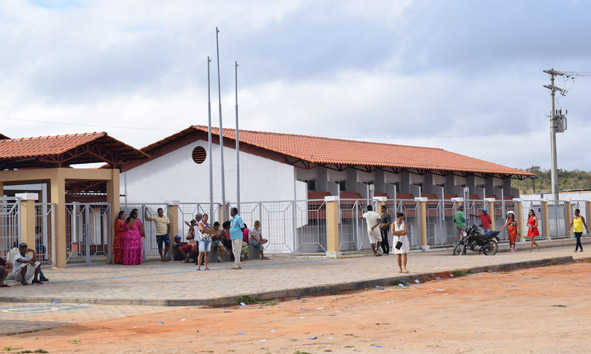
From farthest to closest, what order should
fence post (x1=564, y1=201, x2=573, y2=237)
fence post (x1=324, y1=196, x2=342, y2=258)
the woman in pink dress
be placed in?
fence post (x1=564, y1=201, x2=573, y2=237) < fence post (x1=324, y1=196, x2=342, y2=258) < the woman in pink dress

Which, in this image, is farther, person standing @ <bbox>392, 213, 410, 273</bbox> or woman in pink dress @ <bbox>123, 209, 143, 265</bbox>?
woman in pink dress @ <bbox>123, 209, 143, 265</bbox>

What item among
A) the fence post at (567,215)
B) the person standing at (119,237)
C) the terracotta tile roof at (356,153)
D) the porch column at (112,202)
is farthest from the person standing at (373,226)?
the fence post at (567,215)

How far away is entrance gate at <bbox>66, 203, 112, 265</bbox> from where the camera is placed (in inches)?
949

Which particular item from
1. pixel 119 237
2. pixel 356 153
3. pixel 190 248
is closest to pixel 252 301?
pixel 190 248

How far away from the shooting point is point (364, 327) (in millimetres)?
10422

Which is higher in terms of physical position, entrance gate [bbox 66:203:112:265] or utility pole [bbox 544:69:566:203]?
utility pole [bbox 544:69:566:203]

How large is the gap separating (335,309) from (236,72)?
63.3 feet

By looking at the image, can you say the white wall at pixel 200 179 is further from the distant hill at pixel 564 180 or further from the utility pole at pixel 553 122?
the distant hill at pixel 564 180

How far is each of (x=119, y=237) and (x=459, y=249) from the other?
11447 mm

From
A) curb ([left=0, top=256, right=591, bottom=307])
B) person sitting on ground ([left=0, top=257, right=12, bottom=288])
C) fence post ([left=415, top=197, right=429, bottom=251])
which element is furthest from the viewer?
fence post ([left=415, top=197, right=429, bottom=251])

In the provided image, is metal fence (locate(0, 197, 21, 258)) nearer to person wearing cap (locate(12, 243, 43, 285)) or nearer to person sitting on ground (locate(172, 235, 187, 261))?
person wearing cap (locate(12, 243, 43, 285))

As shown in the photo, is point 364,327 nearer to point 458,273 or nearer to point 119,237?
point 458,273

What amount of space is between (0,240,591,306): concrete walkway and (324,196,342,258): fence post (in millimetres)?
2141

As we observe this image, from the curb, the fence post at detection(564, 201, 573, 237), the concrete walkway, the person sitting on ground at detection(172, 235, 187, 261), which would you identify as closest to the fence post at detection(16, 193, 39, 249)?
the concrete walkway
